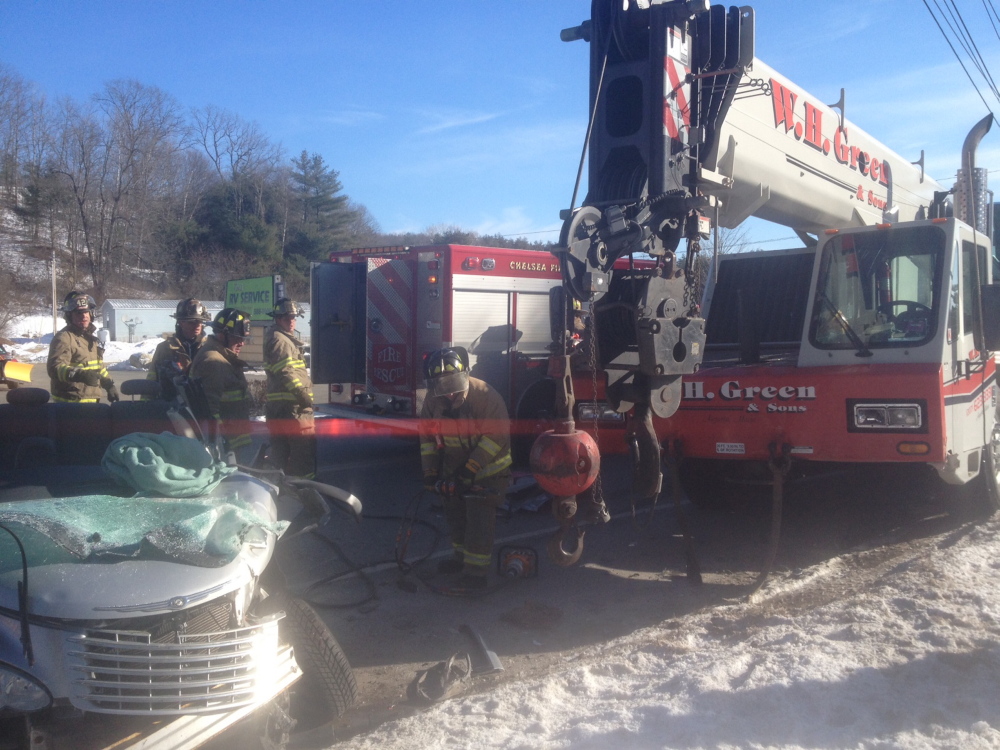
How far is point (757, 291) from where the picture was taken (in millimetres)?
7332

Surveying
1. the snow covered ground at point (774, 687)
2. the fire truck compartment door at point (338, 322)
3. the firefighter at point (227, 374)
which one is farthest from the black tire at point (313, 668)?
the fire truck compartment door at point (338, 322)

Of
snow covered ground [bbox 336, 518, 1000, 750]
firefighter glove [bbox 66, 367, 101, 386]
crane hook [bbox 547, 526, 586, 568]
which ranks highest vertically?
firefighter glove [bbox 66, 367, 101, 386]

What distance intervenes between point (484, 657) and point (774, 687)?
1.42 m

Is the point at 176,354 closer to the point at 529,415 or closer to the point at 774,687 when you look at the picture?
the point at 529,415

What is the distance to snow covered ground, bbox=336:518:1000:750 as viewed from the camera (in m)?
3.28

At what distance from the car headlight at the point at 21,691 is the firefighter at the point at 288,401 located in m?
4.80

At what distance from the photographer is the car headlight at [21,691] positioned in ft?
7.55

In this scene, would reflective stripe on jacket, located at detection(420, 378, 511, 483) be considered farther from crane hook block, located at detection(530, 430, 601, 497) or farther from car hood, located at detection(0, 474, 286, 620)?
car hood, located at detection(0, 474, 286, 620)

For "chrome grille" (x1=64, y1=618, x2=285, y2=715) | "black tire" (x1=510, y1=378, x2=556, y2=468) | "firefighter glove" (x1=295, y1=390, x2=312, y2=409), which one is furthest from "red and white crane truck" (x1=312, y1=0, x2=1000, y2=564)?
"black tire" (x1=510, y1=378, x2=556, y2=468)

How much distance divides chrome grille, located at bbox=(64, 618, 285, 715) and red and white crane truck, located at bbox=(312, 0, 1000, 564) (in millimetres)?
1611

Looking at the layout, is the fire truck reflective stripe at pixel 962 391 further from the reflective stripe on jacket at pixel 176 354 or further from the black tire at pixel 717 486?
the reflective stripe on jacket at pixel 176 354

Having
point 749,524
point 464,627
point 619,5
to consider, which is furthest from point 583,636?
point 619,5

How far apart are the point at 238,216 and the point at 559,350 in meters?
49.9

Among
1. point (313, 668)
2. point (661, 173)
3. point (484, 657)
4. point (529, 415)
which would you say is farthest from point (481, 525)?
point (529, 415)
